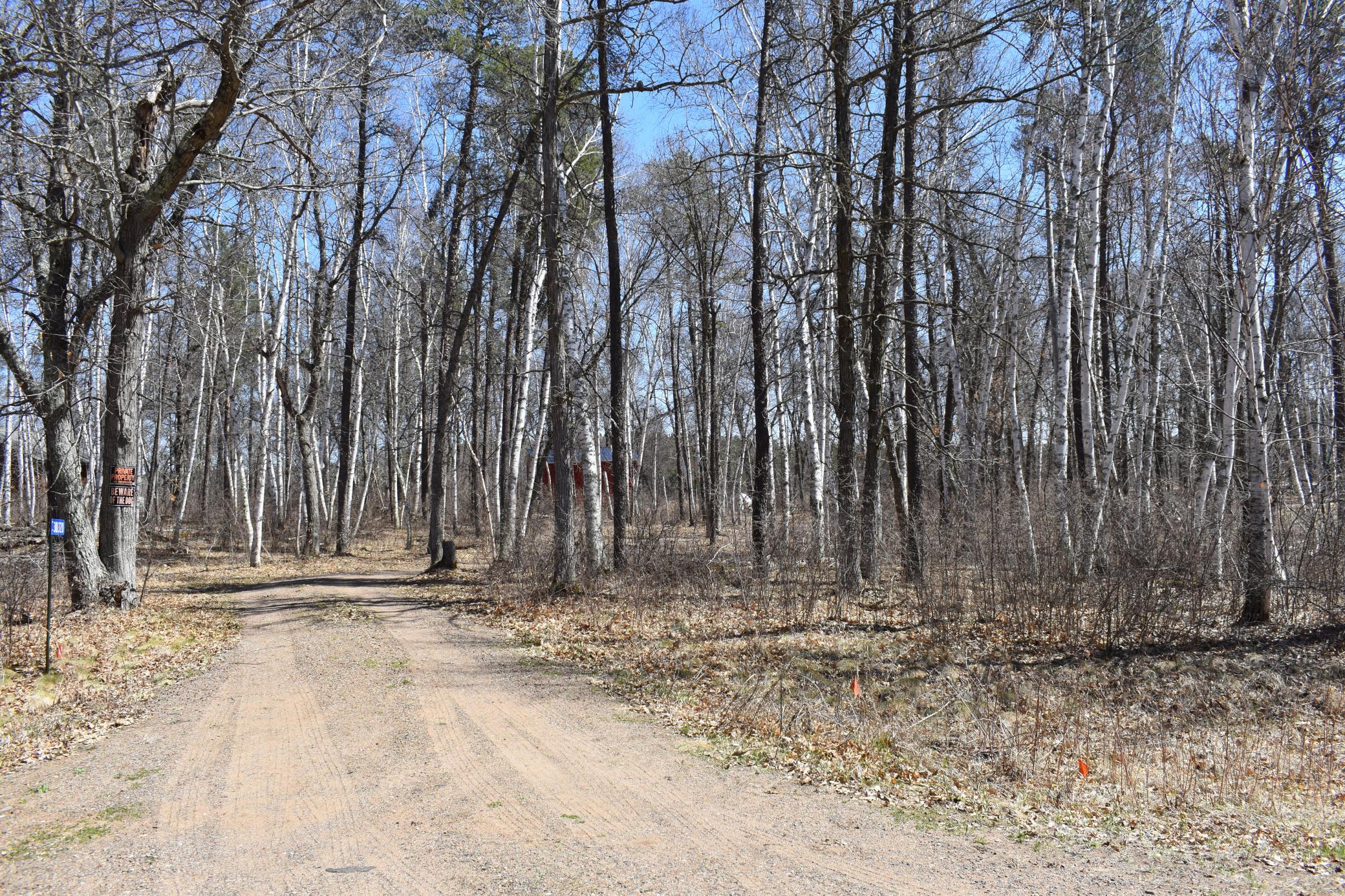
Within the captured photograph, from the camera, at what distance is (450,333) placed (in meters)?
28.7

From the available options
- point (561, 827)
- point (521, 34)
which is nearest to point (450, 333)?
point (521, 34)

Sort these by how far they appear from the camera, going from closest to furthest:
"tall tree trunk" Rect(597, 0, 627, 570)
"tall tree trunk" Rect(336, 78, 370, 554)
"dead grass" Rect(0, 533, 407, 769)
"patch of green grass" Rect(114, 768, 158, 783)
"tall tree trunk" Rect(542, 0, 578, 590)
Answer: "patch of green grass" Rect(114, 768, 158, 783)
"dead grass" Rect(0, 533, 407, 769)
"tall tree trunk" Rect(542, 0, 578, 590)
"tall tree trunk" Rect(597, 0, 627, 570)
"tall tree trunk" Rect(336, 78, 370, 554)

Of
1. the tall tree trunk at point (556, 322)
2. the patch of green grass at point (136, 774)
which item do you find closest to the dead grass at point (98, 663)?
the patch of green grass at point (136, 774)

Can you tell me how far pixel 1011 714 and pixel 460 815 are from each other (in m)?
5.14

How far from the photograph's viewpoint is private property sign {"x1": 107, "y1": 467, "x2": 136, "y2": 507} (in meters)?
11.8

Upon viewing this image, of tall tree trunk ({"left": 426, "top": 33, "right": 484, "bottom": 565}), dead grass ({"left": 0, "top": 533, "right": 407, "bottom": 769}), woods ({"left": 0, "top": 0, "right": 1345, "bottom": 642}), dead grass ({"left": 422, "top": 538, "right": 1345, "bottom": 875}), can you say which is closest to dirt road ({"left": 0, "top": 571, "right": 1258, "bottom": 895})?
dead grass ({"left": 0, "top": 533, "right": 407, "bottom": 769})

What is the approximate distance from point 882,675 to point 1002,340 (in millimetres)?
4234

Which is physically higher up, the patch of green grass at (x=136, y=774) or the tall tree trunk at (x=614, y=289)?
the tall tree trunk at (x=614, y=289)

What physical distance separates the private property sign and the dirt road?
5182 millimetres

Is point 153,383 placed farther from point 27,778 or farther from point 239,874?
point 239,874

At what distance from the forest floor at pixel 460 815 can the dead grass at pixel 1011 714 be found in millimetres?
442

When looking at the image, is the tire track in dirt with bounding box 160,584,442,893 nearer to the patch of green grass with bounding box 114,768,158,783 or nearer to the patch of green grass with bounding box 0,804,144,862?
the patch of green grass with bounding box 114,768,158,783

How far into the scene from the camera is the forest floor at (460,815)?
414cm

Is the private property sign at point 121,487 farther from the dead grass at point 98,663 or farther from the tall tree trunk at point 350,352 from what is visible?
the tall tree trunk at point 350,352
